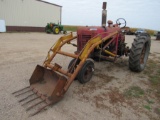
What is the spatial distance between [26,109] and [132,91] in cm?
232

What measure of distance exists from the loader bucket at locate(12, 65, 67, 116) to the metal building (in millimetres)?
15252

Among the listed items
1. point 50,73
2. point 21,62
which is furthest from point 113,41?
point 21,62

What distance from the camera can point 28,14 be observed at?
18.5m

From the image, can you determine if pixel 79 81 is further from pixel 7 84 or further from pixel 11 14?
pixel 11 14

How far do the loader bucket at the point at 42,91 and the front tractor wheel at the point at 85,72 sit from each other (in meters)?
0.64

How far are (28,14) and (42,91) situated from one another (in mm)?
17477

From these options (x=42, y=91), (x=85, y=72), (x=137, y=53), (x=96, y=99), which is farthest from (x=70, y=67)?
(x=137, y=53)

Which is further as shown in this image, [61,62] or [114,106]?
[61,62]

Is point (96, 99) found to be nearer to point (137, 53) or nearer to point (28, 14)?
point (137, 53)

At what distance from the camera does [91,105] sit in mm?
2873

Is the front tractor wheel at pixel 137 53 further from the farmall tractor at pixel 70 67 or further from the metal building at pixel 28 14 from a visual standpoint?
the metal building at pixel 28 14

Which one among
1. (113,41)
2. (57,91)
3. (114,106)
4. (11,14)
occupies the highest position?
(11,14)

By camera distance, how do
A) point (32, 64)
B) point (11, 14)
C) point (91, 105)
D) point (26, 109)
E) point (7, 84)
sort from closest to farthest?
point (26, 109) → point (91, 105) → point (7, 84) → point (32, 64) → point (11, 14)

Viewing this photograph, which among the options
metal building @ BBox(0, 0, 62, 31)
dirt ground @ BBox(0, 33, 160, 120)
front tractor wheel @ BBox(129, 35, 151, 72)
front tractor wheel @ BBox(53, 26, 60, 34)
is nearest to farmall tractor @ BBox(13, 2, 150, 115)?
front tractor wheel @ BBox(129, 35, 151, 72)
